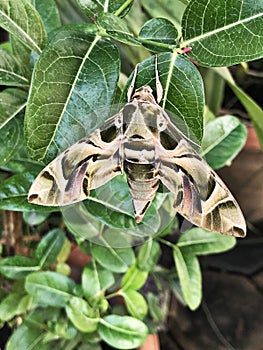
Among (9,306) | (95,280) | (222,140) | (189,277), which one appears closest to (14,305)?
(9,306)

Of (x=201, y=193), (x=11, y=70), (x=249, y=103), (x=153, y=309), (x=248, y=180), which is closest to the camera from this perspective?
(x=201, y=193)

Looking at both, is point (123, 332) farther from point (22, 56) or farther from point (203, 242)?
point (22, 56)

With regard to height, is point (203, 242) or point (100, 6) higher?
point (100, 6)

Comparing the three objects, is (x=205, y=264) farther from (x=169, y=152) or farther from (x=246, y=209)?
(x=169, y=152)

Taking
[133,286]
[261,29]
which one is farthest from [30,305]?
[261,29]

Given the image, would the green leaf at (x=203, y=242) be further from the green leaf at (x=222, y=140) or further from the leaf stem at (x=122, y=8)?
the leaf stem at (x=122, y=8)

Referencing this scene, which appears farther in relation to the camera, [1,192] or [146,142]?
[1,192]

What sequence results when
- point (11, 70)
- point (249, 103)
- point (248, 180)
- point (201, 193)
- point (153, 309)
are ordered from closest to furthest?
point (201, 193), point (11, 70), point (249, 103), point (153, 309), point (248, 180)
